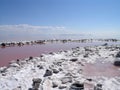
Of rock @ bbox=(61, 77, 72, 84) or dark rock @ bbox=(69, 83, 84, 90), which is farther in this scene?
rock @ bbox=(61, 77, 72, 84)

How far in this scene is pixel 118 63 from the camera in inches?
448

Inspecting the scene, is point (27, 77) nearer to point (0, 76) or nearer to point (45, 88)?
point (0, 76)

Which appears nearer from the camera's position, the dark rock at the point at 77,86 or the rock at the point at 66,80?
the dark rock at the point at 77,86

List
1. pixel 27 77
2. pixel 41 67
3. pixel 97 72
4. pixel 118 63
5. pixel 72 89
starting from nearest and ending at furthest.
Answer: pixel 72 89 < pixel 27 77 < pixel 97 72 < pixel 41 67 < pixel 118 63

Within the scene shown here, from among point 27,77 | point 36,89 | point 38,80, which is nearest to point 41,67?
point 27,77

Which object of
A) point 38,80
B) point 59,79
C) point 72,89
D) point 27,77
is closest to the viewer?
point 72,89

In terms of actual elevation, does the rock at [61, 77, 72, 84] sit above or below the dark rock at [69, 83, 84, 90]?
below

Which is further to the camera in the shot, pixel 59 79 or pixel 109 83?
pixel 59 79

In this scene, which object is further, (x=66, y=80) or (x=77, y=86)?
(x=66, y=80)

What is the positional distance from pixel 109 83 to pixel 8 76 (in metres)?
5.06

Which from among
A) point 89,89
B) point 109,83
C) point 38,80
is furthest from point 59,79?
point 109,83

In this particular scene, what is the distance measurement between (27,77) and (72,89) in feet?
10.2

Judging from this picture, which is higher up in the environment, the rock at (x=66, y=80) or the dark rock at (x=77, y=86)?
the dark rock at (x=77, y=86)

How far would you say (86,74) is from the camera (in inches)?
351
